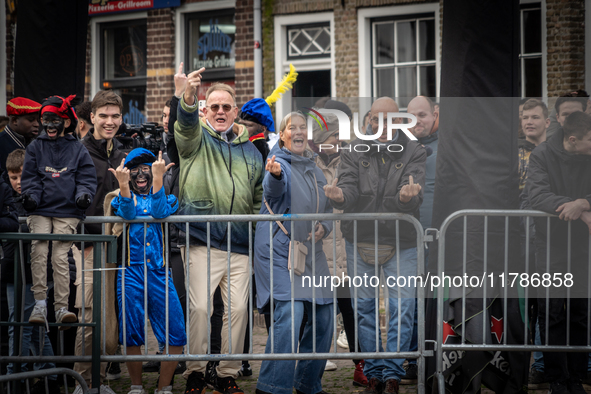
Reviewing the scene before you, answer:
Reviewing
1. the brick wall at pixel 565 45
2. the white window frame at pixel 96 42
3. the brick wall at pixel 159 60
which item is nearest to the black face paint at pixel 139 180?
the brick wall at pixel 565 45

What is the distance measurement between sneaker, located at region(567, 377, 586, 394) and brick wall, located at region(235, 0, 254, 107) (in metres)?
8.11

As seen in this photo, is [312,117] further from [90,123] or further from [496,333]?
[90,123]

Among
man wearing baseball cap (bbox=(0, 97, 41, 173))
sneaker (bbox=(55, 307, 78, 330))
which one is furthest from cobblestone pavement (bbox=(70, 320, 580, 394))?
man wearing baseball cap (bbox=(0, 97, 41, 173))

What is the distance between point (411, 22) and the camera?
11.0 meters

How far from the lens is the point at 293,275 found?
4809 mm

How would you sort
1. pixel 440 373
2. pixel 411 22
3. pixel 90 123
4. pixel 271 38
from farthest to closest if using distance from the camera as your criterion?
pixel 271 38 < pixel 411 22 < pixel 90 123 < pixel 440 373

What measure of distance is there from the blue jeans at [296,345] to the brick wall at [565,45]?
21.1 feet

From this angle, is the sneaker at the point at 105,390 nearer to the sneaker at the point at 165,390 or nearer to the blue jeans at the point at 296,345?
the sneaker at the point at 165,390

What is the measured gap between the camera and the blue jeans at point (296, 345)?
4789 mm

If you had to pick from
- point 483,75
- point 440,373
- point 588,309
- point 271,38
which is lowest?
point 440,373

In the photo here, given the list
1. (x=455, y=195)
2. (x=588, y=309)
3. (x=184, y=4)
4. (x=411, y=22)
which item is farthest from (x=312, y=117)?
(x=184, y=4)

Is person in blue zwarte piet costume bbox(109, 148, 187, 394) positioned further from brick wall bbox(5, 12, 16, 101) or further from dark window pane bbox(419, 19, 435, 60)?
brick wall bbox(5, 12, 16, 101)

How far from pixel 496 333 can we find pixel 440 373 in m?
0.51

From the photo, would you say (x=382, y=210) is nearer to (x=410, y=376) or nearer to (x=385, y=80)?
(x=410, y=376)
